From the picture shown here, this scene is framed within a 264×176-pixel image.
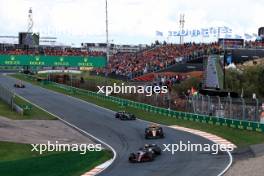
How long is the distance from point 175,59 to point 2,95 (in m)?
24.1

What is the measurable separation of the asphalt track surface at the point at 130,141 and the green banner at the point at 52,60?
18991mm

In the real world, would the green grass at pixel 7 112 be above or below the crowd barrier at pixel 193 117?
below

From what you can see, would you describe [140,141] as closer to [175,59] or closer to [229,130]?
[229,130]

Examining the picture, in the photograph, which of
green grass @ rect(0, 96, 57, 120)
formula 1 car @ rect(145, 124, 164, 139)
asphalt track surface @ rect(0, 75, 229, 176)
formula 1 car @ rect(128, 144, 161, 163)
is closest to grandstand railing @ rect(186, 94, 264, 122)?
asphalt track surface @ rect(0, 75, 229, 176)

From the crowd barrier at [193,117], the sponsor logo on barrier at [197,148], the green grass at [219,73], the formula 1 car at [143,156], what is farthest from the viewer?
the green grass at [219,73]

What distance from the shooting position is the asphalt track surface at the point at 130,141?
31047 millimetres

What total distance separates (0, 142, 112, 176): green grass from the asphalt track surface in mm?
1440

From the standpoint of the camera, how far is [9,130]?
45.7 m

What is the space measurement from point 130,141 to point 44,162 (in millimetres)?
9286

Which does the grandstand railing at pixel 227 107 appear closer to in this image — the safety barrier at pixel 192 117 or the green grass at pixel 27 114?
the safety barrier at pixel 192 117

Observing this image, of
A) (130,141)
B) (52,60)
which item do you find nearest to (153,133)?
(130,141)

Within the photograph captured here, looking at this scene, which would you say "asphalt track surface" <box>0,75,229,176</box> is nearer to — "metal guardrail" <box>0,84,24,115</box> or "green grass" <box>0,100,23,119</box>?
"metal guardrail" <box>0,84,24,115</box>

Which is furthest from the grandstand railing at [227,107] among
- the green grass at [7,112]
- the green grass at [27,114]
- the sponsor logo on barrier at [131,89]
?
the green grass at [7,112]

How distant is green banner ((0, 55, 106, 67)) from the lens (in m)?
90.6
